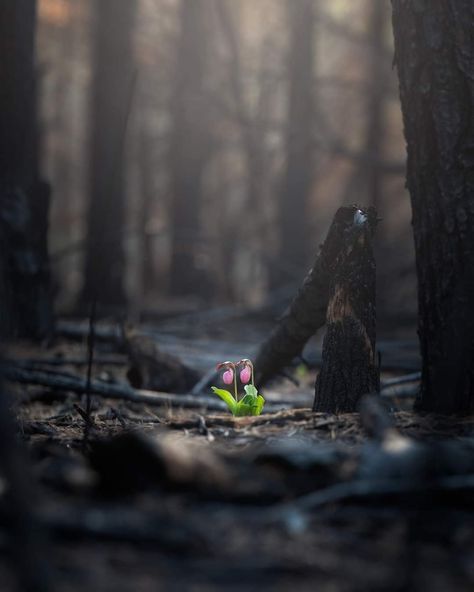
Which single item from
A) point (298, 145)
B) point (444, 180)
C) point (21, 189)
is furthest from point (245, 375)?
point (298, 145)

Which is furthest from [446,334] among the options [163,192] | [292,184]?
[163,192]

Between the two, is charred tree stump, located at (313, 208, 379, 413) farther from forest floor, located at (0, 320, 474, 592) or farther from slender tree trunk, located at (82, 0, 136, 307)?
slender tree trunk, located at (82, 0, 136, 307)

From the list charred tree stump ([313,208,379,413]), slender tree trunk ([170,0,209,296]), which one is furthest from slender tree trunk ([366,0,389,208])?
charred tree stump ([313,208,379,413])

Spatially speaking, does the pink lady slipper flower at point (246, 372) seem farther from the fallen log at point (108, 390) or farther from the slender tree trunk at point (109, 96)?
the slender tree trunk at point (109, 96)

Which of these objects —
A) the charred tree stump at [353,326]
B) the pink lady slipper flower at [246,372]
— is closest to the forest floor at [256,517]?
the charred tree stump at [353,326]

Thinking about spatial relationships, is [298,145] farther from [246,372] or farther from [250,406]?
[250,406]

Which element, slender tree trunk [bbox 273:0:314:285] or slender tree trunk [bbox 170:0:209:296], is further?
slender tree trunk [bbox 170:0:209:296]
